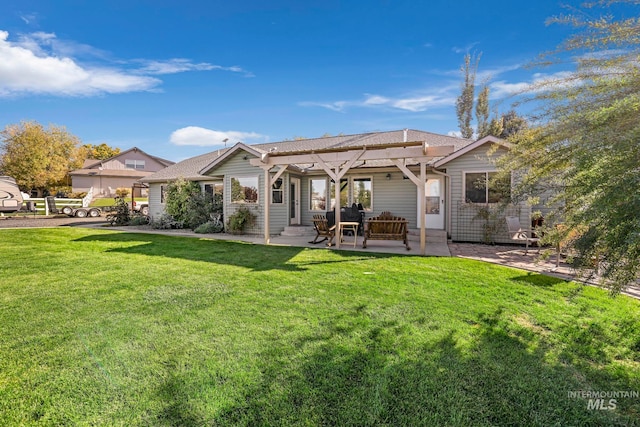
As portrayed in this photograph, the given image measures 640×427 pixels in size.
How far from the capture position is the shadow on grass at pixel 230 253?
277 inches

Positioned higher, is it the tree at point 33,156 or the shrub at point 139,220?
the tree at point 33,156

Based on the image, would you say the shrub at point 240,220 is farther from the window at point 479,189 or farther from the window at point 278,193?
the window at point 479,189

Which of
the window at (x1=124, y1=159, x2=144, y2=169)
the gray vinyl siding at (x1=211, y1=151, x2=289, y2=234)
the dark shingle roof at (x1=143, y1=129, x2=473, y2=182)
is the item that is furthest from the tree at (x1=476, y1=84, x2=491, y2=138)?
the window at (x1=124, y1=159, x2=144, y2=169)

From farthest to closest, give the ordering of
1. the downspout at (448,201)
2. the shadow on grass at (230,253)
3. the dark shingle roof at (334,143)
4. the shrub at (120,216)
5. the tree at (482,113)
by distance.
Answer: the tree at (482,113) → the shrub at (120,216) → the dark shingle roof at (334,143) → the downspout at (448,201) → the shadow on grass at (230,253)

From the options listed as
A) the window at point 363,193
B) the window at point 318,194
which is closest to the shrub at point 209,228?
the window at point 318,194

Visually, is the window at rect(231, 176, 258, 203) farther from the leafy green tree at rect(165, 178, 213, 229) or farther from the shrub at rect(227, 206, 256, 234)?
the leafy green tree at rect(165, 178, 213, 229)

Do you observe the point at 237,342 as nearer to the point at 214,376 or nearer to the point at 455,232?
the point at 214,376

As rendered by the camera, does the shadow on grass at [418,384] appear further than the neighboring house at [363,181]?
No

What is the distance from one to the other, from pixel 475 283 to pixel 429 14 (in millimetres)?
11550

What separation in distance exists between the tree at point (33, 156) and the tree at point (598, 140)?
1781 inches

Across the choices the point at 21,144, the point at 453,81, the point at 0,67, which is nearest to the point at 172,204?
the point at 0,67

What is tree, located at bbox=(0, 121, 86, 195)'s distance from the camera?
108ft

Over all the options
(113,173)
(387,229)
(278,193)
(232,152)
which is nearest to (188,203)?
(232,152)

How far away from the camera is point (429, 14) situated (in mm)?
12023
